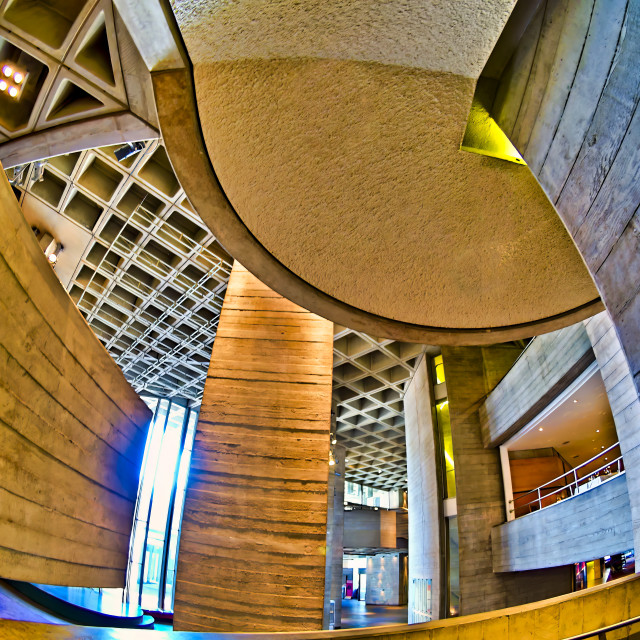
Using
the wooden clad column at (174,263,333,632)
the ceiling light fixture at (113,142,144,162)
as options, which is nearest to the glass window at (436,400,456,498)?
the wooden clad column at (174,263,333,632)

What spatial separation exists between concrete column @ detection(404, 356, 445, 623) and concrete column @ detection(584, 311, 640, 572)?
8018 millimetres

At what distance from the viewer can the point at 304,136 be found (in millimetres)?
2998

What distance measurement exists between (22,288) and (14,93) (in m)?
4.42

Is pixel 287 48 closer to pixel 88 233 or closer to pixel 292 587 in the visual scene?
pixel 292 587

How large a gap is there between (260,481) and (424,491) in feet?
39.2

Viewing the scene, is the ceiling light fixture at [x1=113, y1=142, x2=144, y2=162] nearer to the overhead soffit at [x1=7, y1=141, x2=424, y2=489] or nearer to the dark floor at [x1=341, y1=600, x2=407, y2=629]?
the overhead soffit at [x1=7, y1=141, x2=424, y2=489]

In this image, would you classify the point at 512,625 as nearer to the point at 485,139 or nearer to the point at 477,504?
the point at 485,139

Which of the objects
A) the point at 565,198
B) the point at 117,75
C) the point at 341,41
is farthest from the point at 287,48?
the point at 117,75

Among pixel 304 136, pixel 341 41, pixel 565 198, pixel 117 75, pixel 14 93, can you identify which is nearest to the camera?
pixel 565 198

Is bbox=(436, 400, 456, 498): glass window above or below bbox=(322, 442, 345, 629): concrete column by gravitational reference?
above

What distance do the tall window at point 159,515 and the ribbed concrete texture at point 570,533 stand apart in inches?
434

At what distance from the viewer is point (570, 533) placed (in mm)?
9461

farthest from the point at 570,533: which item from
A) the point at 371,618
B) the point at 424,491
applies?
the point at 371,618

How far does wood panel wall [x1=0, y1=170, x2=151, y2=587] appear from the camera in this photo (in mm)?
2947
